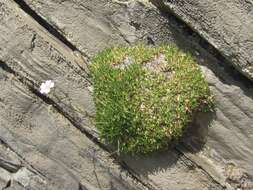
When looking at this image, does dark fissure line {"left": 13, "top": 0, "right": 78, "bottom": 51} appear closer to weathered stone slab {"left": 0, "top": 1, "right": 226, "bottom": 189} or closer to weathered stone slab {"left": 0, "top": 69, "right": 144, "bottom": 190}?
weathered stone slab {"left": 0, "top": 1, "right": 226, "bottom": 189}

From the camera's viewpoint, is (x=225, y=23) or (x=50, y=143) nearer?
(x=225, y=23)

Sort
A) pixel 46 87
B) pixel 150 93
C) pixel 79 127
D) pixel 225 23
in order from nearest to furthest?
pixel 225 23 < pixel 150 93 < pixel 46 87 < pixel 79 127

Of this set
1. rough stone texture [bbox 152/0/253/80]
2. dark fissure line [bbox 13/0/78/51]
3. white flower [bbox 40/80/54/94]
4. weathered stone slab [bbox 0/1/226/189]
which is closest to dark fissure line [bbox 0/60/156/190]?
weathered stone slab [bbox 0/1/226/189]

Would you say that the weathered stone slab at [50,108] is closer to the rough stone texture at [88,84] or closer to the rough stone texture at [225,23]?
the rough stone texture at [88,84]

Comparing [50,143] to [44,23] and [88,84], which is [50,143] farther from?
[44,23]

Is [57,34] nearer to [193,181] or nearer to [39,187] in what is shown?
[39,187]

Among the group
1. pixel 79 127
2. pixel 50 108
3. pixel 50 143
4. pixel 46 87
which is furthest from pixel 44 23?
pixel 50 143

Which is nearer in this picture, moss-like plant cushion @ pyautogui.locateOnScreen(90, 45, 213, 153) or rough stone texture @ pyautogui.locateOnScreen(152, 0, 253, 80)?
rough stone texture @ pyautogui.locateOnScreen(152, 0, 253, 80)
